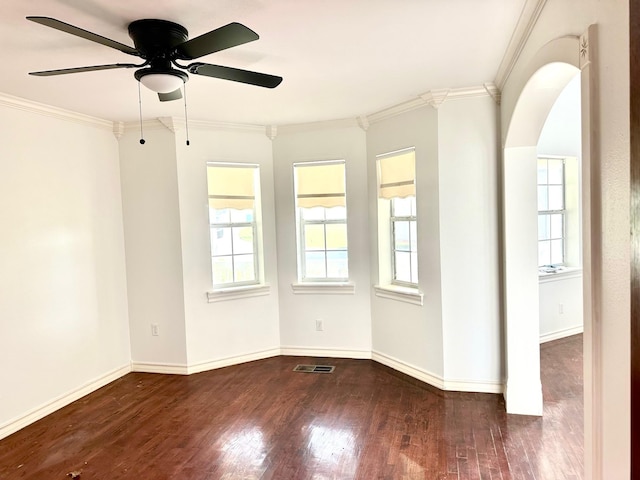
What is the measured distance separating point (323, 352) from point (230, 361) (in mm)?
1076

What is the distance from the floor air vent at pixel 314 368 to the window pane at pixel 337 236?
135 cm

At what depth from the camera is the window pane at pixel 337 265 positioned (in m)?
4.84

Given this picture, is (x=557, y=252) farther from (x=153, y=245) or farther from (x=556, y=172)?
(x=153, y=245)

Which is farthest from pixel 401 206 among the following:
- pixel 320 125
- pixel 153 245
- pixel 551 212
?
pixel 153 245

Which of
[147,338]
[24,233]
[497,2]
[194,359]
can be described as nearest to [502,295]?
[497,2]

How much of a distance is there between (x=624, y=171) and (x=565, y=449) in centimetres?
236

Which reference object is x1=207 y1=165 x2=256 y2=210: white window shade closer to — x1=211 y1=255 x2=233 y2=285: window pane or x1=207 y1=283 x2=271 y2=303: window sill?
x1=211 y1=255 x2=233 y2=285: window pane

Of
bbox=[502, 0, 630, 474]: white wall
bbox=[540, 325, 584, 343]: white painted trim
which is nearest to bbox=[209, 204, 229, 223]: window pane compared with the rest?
bbox=[502, 0, 630, 474]: white wall

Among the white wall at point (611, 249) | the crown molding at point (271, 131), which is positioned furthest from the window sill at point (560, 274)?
the white wall at point (611, 249)

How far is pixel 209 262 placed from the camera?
457cm

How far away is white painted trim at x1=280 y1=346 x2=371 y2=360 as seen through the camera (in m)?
4.76

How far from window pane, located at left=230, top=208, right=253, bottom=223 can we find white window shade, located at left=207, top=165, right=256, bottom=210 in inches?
1.8

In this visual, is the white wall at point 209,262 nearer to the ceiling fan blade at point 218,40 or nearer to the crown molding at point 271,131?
the crown molding at point 271,131

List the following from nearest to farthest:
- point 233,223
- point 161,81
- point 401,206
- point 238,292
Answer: point 161,81 → point 401,206 → point 238,292 → point 233,223
